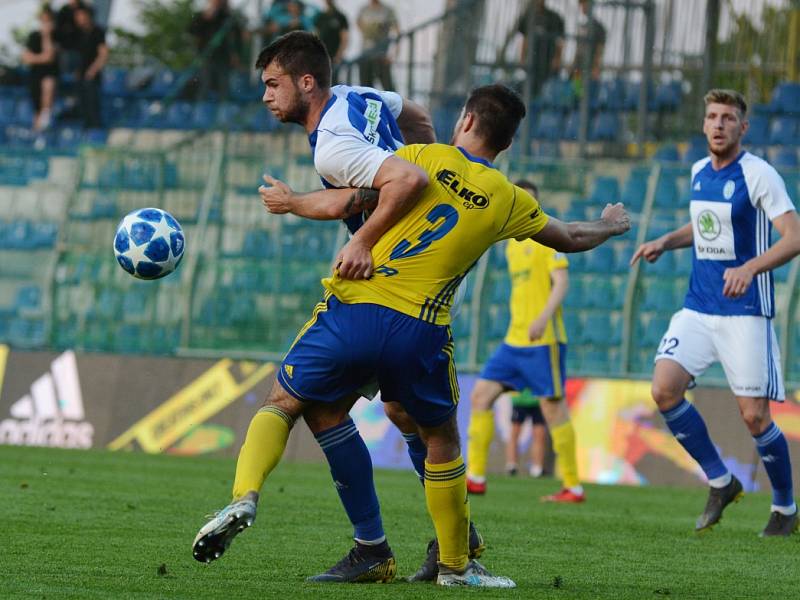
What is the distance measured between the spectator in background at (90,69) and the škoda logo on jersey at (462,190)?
52.1 feet

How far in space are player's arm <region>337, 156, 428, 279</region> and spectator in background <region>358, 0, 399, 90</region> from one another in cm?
1335

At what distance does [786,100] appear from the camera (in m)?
17.5

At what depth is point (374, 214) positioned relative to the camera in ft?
Answer: 18.8

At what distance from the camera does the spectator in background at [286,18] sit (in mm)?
20019

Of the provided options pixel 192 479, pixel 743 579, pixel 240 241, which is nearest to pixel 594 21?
pixel 240 241

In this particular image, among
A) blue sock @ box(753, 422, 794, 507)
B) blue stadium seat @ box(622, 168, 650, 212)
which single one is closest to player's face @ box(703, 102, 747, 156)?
blue sock @ box(753, 422, 794, 507)

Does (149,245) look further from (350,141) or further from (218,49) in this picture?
(218,49)

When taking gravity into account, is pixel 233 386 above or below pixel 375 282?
below

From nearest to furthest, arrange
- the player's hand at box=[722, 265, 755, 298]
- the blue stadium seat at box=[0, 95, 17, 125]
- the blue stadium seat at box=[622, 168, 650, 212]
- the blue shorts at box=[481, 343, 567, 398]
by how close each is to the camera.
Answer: the player's hand at box=[722, 265, 755, 298] → the blue shorts at box=[481, 343, 567, 398] → the blue stadium seat at box=[622, 168, 650, 212] → the blue stadium seat at box=[0, 95, 17, 125]

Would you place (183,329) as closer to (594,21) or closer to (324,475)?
(324,475)

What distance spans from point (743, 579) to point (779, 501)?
2.25 metres

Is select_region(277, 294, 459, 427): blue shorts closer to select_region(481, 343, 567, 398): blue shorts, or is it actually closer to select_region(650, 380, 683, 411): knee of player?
select_region(650, 380, 683, 411): knee of player

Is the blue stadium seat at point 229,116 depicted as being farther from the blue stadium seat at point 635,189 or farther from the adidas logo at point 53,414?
the blue stadium seat at point 635,189

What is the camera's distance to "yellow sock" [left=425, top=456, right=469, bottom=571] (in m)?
6.05
